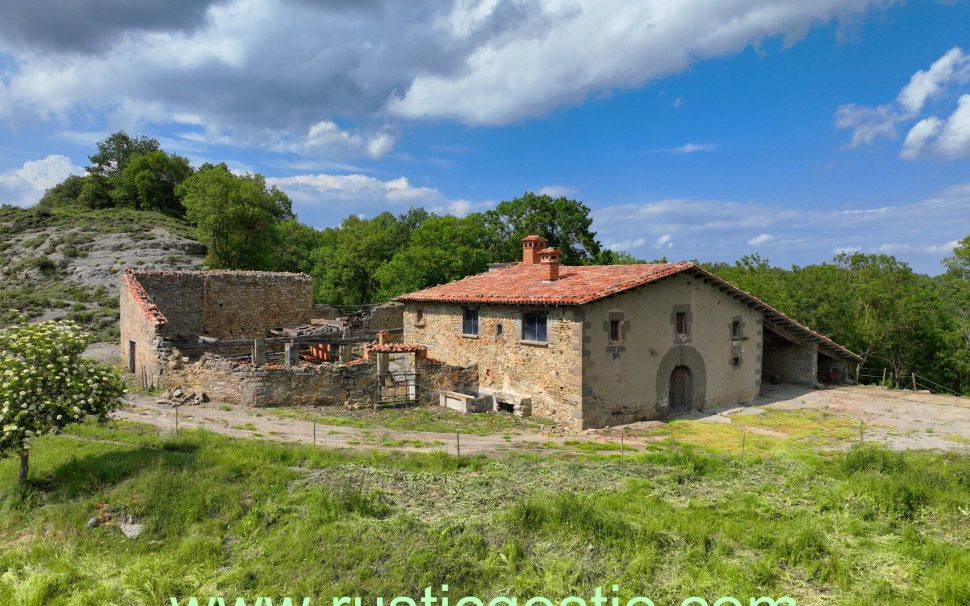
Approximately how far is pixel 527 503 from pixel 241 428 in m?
9.89

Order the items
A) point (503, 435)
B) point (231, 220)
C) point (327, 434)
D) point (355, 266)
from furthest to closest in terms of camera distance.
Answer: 1. point (355, 266)
2. point (231, 220)
3. point (503, 435)
4. point (327, 434)

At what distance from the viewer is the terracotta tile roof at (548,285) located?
61.3 feet

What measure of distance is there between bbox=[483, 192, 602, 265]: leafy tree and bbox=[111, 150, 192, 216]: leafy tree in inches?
1705

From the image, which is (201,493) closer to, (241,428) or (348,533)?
(348,533)

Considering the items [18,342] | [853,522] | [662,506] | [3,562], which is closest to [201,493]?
[3,562]

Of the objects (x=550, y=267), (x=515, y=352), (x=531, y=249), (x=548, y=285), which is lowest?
(x=515, y=352)

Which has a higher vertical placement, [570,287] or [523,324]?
[570,287]

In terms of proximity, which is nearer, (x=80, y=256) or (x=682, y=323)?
(x=682, y=323)

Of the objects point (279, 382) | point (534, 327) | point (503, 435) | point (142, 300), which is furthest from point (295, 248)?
point (503, 435)

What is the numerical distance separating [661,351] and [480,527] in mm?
12842

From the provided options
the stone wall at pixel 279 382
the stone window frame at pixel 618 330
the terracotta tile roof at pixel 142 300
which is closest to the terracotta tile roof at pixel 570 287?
the stone window frame at pixel 618 330

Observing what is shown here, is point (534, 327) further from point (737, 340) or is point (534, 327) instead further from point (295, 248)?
point (295, 248)

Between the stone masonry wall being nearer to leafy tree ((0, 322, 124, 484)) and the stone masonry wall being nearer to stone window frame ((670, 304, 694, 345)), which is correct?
leafy tree ((0, 322, 124, 484))

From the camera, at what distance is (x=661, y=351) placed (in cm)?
2022
